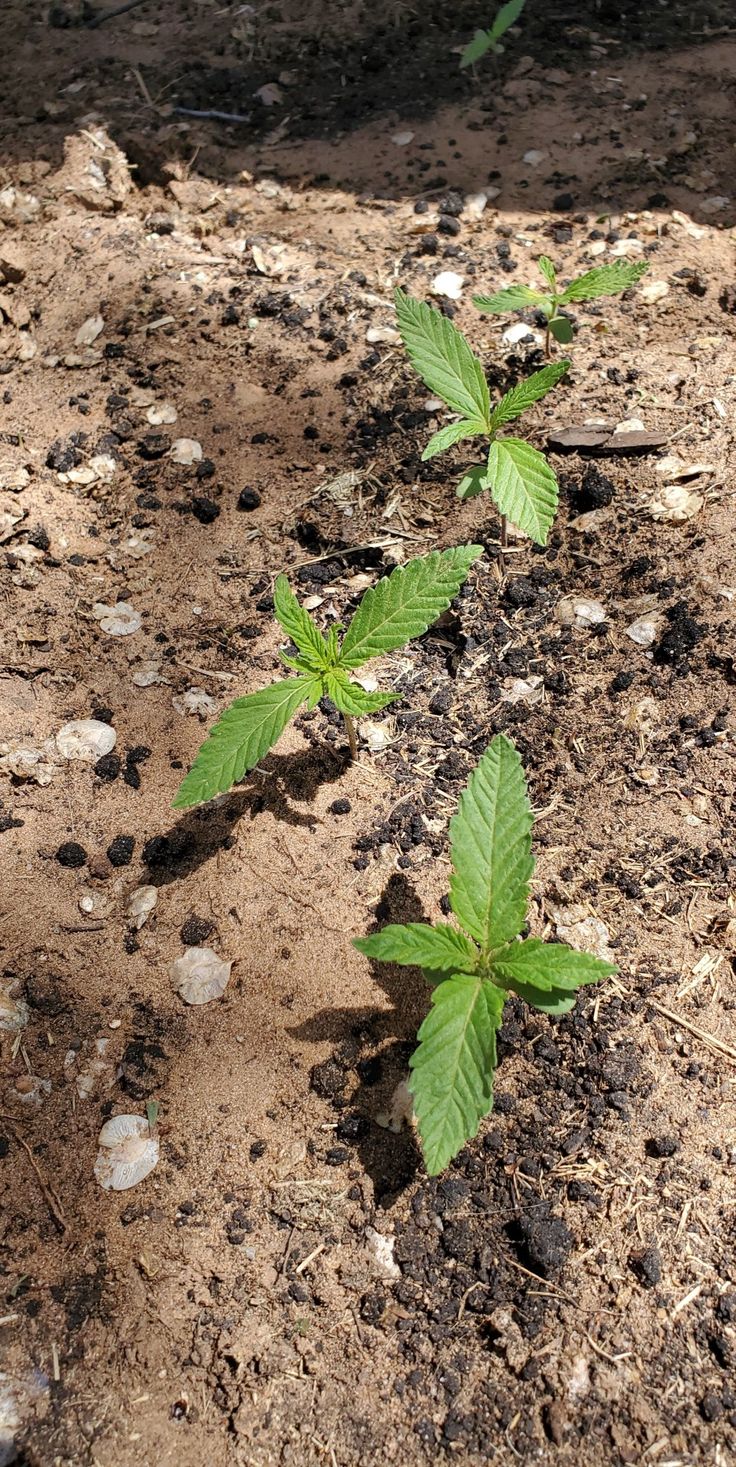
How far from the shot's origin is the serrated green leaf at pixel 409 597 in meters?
2.30

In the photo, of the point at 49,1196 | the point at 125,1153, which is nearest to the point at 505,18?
the point at 125,1153

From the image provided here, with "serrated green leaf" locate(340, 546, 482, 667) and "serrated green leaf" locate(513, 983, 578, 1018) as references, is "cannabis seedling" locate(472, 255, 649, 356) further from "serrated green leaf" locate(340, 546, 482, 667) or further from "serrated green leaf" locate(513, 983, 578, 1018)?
"serrated green leaf" locate(513, 983, 578, 1018)

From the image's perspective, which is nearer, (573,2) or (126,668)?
(126,668)

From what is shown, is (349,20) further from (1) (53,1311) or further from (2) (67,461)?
(1) (53,1311)

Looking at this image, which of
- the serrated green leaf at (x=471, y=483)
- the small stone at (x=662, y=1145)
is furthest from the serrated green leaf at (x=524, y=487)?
the small stone at (x=662, y=1145)

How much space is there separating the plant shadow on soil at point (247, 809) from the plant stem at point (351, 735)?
0.10 feet

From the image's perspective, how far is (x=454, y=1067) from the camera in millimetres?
A: 1810

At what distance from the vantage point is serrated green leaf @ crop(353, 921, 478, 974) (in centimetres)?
184

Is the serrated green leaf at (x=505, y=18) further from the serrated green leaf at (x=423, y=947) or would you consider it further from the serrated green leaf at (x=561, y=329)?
the serrated green leaf at (x=423, y=947)

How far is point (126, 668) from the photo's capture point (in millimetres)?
2717

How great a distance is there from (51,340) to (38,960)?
222 centimetres

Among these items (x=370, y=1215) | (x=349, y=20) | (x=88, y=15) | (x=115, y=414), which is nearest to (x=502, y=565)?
(x=115, y=414)

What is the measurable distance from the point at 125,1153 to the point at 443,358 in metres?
2.01

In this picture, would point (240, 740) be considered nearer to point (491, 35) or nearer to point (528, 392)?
point (528, 392)
